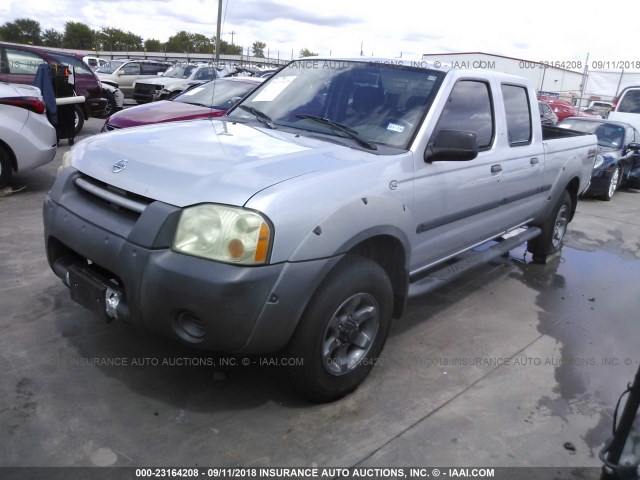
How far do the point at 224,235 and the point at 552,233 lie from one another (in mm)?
4494

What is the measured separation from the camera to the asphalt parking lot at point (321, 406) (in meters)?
2.61

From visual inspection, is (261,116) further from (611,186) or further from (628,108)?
(628,108)

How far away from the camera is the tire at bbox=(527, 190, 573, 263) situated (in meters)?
5.68

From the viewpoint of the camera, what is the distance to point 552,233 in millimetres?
5801

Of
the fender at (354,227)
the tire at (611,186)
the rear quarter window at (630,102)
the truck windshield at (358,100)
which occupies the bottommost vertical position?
the tire at (611,186)

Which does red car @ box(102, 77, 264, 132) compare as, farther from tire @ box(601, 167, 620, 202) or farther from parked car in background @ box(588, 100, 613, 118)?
parked car in background @ box(588, 100, 613, 118)

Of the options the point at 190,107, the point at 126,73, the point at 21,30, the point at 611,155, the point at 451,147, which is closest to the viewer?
the point at 451,147

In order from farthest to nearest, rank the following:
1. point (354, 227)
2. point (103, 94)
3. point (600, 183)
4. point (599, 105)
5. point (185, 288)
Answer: point (599, 105), point (103, 94), point (600, 183), point (354, 227), point (185, 288)

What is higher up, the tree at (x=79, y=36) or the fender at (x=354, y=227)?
the tree at (x=79, y=36)

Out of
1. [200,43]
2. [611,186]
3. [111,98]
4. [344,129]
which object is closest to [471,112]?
[344,129]

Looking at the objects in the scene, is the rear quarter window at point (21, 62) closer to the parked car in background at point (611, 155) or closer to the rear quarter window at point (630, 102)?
the parked car in background at point (611, 155)

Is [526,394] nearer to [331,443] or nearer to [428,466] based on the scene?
[428,466]

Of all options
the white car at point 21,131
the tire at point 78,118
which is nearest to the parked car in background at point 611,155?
the white car at point 21,131

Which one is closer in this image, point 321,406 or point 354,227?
point 354,227
